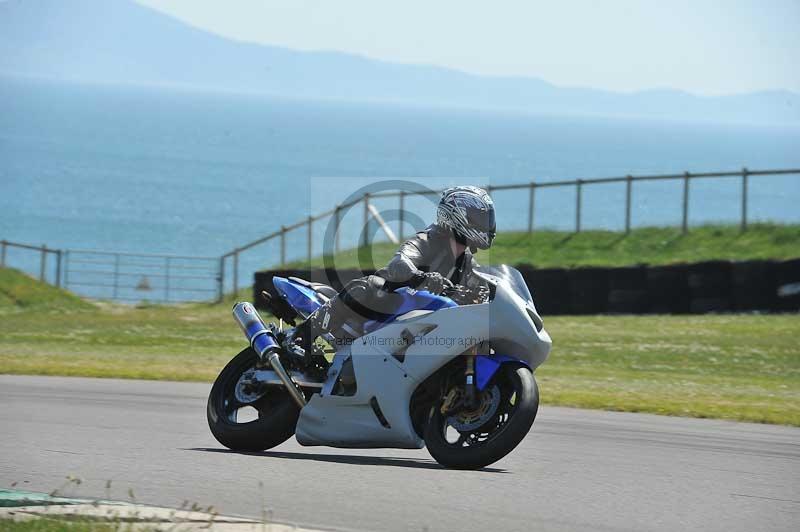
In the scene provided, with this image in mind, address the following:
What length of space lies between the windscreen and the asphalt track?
1.04 meters

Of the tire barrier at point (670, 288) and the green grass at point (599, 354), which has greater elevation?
the tire barrier at point (670, 288)

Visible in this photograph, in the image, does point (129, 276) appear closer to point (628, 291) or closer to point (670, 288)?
point (628, 291)

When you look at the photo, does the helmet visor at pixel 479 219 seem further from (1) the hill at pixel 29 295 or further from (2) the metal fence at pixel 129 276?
(2) the metal fence at pixel 129 276

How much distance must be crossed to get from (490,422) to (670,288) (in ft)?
46.4

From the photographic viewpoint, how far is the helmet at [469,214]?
741 centimetres

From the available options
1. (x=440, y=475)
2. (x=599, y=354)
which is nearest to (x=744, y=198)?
(x=599, y=354)

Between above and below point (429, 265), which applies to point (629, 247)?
above

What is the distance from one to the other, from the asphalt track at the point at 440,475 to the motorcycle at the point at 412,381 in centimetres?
18

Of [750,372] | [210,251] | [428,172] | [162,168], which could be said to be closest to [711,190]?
[428,172]

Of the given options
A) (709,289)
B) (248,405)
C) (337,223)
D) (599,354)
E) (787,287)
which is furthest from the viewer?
(337,223)

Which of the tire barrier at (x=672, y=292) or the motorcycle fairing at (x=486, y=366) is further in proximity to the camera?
the tire barrier at (x=672, y=292)

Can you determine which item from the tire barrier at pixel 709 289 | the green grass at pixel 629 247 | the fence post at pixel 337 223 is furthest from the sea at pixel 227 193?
the tire barrier at pixel 709 289

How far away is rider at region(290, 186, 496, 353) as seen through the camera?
290 inches

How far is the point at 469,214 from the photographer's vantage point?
291 inches
